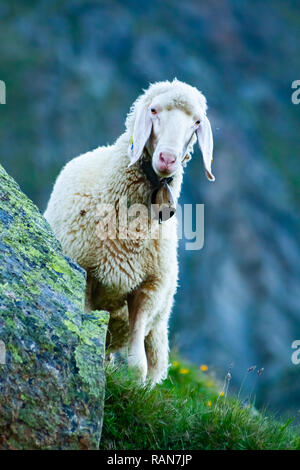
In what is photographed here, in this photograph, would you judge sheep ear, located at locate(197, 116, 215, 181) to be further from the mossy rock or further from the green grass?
the green grass

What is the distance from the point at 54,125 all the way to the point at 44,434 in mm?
31970

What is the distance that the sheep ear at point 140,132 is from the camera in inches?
190

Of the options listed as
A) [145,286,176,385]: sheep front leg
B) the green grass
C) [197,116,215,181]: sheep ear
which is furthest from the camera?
[145,286,176,385]: sheep front leg

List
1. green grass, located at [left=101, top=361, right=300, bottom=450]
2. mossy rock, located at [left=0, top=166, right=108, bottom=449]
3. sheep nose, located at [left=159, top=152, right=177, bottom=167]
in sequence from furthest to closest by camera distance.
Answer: sheep nose, located at [left=159, top=152, right=177, bottom=167] < green grass, located at [left=101, top=361, right=300, bottom=450] < mossy rock, located at [left=0, top=166, right=108, bottom=449]

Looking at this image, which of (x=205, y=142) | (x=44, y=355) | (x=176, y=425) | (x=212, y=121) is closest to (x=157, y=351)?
(x=205, y=142)

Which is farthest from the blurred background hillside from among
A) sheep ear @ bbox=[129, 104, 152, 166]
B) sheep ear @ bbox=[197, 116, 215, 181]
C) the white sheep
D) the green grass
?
the green grass

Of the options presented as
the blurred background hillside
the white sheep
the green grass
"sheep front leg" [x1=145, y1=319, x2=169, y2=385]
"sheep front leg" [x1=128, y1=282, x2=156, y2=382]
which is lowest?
the green grass

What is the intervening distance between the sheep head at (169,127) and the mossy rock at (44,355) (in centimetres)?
105

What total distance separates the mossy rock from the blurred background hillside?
2047 centimetres

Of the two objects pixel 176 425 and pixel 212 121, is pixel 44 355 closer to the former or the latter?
pixel 176 425

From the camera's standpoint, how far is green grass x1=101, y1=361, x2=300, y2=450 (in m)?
3.65

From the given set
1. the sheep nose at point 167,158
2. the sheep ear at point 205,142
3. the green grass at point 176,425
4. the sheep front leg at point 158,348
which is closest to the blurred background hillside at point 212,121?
the sheep front leg at point 158,348

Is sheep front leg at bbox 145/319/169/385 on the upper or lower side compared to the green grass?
upper

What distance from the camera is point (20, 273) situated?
3.68 metres
